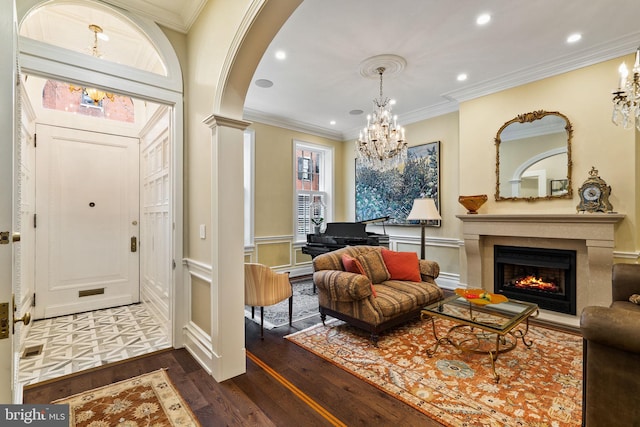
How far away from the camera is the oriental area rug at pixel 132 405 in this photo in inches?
73.7

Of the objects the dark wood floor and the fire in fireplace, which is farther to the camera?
the fire in fireplace

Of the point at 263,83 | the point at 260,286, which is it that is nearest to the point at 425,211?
the point at 260,286

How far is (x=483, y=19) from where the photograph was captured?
9.30 feet

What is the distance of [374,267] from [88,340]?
128 inches

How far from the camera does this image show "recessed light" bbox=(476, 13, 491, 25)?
278 cm

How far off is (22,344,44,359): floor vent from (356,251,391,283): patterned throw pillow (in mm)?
3393

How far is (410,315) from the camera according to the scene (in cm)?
325

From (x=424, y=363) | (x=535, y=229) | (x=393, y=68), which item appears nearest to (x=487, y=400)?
(x=424, y=363)

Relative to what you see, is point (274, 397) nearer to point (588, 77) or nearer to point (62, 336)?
point (62, 336)

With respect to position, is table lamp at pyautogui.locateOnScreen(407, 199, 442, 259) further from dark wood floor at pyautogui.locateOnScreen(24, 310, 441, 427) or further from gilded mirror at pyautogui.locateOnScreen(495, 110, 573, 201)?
dark wood floor at pyautogui.locateOnScreen(24, 310, 441, 427)

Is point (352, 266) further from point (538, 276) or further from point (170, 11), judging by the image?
point (170, 11)

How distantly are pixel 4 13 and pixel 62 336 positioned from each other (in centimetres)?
344

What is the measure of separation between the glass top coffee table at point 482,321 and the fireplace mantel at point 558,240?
1.10m

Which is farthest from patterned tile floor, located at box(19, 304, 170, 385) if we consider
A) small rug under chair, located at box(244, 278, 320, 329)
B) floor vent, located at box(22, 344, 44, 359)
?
small rug under chair, located at box(244, 278, 320, 329)
